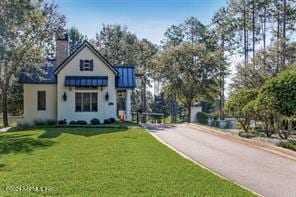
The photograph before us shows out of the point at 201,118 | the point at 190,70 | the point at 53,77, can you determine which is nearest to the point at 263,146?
the point at 53,77

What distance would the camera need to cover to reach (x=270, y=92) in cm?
1598

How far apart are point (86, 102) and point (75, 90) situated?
1.12 m

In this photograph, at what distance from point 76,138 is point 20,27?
12.9m

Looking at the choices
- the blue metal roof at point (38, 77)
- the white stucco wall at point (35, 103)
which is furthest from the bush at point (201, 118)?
the blue metal roof at point (38, 77)

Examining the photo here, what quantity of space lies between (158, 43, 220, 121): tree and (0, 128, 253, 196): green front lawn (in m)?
26.1

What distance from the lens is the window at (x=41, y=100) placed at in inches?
1193

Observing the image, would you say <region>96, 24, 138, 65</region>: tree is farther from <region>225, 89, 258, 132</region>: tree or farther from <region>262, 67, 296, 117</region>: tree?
<region>262, 67, 296, 117</region>: tree

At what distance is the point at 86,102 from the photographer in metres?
29.9

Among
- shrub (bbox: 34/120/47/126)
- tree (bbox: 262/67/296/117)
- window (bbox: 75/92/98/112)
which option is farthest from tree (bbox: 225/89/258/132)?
shrub (bbox: 34/120/47/126)

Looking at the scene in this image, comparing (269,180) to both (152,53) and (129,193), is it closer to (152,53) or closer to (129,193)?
(129,193)

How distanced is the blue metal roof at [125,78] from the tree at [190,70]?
31.7 feet

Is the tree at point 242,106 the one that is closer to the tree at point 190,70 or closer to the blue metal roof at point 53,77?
the blue metal roof at point 53,77

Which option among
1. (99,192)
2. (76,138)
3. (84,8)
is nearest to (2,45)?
(84,8)

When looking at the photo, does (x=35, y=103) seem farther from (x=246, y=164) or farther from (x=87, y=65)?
(x=246, y=164)
